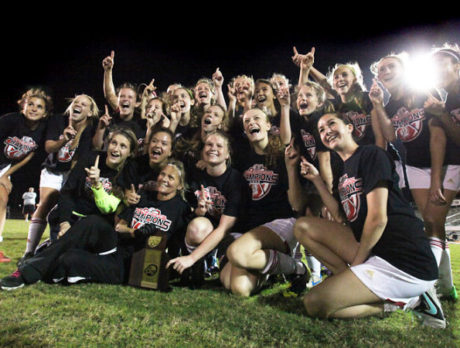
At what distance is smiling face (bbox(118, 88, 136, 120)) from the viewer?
4791mm

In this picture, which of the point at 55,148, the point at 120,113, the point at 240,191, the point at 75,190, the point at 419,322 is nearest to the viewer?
the point at 419,322

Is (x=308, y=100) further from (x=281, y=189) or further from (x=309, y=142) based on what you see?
(x=281, y=189)

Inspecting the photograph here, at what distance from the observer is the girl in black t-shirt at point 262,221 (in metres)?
2.76

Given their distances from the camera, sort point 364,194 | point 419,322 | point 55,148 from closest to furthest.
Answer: point 419,322
point 364,194
point 55,148

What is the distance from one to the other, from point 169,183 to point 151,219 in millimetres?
382

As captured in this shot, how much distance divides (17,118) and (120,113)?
4.27 feet

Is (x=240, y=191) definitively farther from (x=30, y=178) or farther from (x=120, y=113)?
(x=30, y=178)

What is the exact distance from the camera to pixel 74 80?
1015cm

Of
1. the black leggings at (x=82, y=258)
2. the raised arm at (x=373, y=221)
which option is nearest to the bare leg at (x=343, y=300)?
the raised arm at (x=373, y=221)

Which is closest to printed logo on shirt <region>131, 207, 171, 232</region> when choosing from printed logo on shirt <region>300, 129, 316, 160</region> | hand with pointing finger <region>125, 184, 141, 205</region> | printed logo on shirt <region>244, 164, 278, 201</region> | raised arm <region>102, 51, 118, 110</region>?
hand with pointing finger <region>125, 184, 141, 205</region>

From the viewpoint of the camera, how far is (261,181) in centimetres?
336

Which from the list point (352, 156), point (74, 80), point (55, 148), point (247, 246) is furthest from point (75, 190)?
point (74, 80)

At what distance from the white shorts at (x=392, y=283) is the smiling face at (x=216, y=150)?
1.68m

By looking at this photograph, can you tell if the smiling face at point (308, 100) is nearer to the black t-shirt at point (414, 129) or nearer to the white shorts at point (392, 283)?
the black t-shirt at point (414, 129)
